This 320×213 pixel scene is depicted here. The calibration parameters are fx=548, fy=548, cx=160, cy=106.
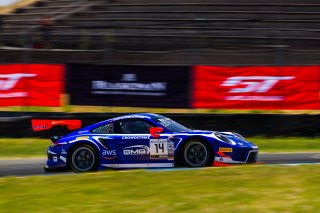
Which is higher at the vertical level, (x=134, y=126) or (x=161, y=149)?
(x=134, y=126)

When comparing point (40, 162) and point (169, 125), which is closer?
point (169, 125)

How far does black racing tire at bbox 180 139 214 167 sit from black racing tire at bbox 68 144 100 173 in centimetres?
163

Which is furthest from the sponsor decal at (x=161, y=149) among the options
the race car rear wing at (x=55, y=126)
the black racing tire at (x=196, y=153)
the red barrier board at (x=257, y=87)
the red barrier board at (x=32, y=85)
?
the red barrier board at (x=32, y=85)

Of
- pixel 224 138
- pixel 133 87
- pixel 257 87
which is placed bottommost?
pixel 224 138

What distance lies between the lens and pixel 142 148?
395 inches

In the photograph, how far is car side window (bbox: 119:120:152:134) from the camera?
10.2m

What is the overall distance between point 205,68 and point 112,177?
339 inches

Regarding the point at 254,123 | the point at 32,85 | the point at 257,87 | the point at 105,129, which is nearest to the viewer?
the point at 105,129

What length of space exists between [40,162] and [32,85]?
15.5 feet

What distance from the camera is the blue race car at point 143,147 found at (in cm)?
984

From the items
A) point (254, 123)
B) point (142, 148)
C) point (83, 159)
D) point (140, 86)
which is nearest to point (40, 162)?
point (83, 159)

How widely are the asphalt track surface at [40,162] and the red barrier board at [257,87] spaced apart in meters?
3.05

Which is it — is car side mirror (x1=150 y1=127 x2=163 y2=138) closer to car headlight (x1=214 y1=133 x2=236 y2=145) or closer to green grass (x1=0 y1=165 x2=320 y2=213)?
car headlight (x1=214 y1=133 x2=236 y2=145)

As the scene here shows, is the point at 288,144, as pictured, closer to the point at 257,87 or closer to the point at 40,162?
the point at 257,87
